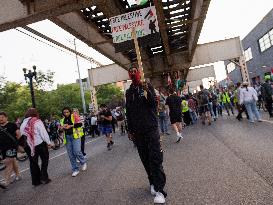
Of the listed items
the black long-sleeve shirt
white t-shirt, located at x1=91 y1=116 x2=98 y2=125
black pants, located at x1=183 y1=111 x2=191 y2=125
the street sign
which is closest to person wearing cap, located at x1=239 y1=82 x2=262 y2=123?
black pants, located at x1=183 y1=111 x2=191 y2=125

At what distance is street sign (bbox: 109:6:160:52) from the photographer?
699 cm

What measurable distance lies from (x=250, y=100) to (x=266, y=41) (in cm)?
2494

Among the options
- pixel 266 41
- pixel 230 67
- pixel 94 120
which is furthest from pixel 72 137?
pixel 230 67

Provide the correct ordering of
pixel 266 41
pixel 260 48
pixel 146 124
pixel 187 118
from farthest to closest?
1. pixel 260 48
2. pixel 266 41
3. pixel 187 118
4. pixel 146 124

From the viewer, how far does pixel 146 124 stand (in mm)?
5098

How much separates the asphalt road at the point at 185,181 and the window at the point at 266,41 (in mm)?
27771

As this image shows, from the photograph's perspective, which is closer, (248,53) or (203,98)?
(203,98)

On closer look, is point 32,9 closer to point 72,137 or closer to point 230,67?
point 72,137

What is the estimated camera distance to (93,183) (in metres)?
7.03

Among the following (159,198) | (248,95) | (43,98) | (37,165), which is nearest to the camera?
(159,198)

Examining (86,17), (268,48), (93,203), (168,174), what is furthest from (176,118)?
(268,48)

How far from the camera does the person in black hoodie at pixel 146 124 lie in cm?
493

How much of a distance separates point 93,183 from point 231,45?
19709 millimetres

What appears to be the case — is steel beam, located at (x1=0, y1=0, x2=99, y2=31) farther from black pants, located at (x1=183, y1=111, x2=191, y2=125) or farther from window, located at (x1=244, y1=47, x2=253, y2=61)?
window, located at (x1=244, y1=47, x2=253, y2=61)
